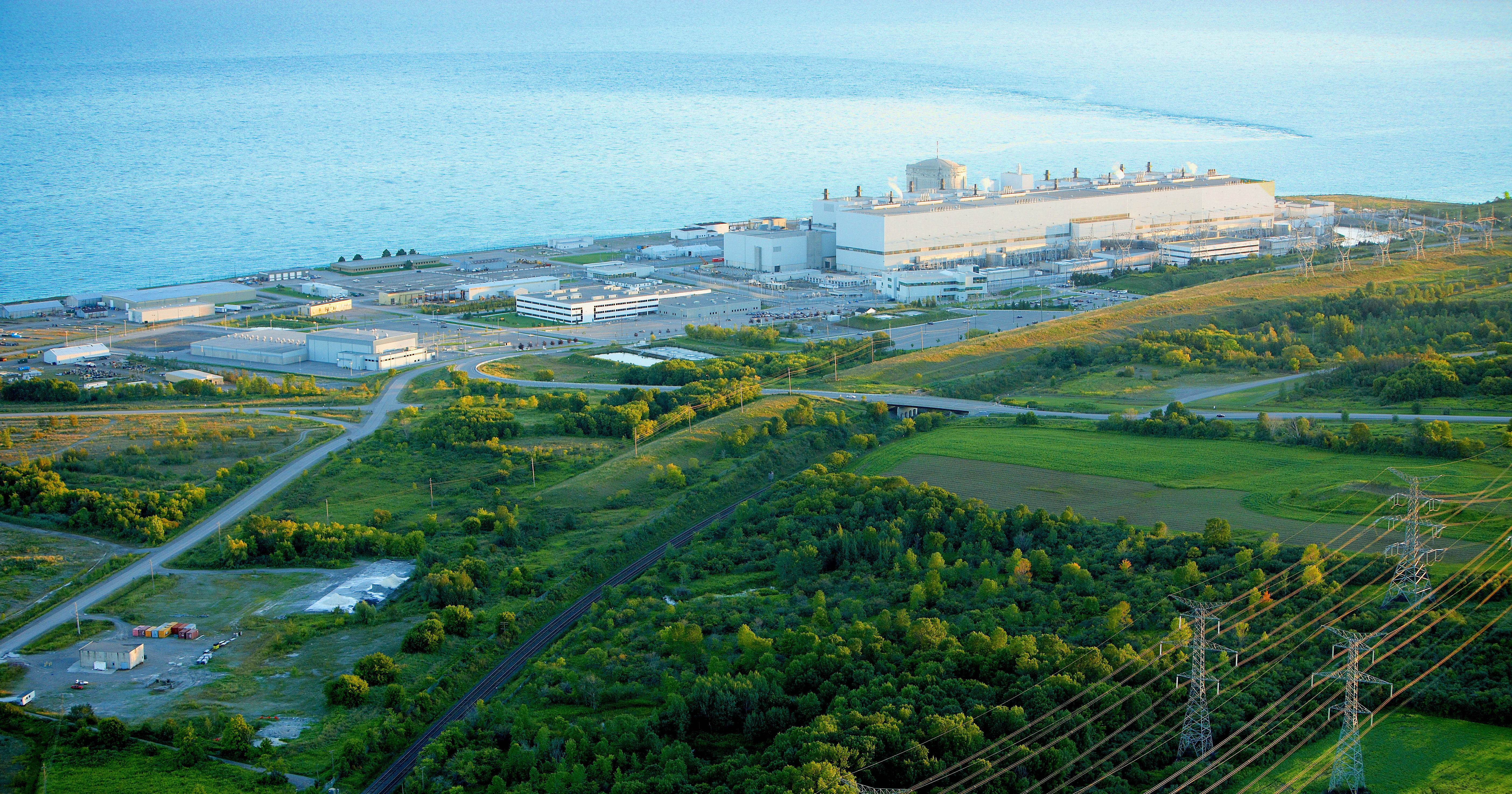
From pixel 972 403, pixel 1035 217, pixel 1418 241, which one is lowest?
pixel 972 403

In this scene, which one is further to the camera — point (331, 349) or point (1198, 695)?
point (331, 349)

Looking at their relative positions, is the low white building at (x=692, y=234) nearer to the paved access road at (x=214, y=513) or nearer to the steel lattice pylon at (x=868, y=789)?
the paved access road at (x=214, y=513)

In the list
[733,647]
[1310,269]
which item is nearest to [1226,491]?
[733,647]

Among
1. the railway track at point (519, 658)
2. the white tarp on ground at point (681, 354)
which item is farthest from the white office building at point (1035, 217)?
the railway track at point (519, 658)

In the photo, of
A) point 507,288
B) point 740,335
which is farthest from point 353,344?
point 507,288

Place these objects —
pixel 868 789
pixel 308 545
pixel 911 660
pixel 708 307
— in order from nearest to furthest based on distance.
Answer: pixel 868 789 < pixel 911 660 < pixel 308 545 < pixel 708 307

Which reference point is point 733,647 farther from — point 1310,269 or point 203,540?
point 1310,269

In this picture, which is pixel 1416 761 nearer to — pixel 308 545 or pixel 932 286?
pixel 308 545

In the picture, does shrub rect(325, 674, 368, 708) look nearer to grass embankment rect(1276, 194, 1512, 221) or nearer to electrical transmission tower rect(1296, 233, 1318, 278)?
electrical transmission tower rect(1296, 233, 1318, 278)
